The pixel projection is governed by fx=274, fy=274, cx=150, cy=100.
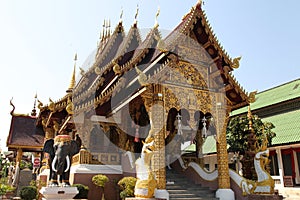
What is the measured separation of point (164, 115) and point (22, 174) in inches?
619

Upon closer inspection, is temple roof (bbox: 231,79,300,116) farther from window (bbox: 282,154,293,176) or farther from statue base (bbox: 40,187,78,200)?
statue base (bbox: 40,187,78,200)

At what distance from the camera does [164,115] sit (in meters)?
8.21

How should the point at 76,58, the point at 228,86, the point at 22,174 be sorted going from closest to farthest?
the point at 228,86, the point at 76,58, the point at 22,174

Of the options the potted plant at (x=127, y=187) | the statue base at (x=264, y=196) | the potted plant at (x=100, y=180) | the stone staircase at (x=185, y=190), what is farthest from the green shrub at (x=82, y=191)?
the statue base at (x=264, y=196)

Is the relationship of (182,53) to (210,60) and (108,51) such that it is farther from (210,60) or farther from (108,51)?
(108,51)

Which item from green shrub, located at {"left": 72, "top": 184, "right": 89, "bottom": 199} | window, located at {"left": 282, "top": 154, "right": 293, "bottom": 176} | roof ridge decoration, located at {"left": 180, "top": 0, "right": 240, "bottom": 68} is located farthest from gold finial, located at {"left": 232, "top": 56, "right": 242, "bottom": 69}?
window, located at {"left": 282, "top": 154, "right": 293, "bottom": 176}

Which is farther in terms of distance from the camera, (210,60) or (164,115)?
(210,60)

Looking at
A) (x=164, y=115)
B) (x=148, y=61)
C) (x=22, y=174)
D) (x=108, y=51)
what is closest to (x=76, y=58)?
(x=108, y=51)

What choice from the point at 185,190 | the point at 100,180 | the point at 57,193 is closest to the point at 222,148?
the point at 185,190

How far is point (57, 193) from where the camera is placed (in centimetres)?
676

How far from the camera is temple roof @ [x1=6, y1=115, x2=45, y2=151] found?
1745 cm

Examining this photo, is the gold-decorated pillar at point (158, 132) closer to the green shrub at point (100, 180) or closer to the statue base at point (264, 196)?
the green shrub at point (100, 180)

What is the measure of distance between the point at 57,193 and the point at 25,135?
12.8 meters

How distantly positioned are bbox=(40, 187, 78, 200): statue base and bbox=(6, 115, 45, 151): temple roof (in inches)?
466
